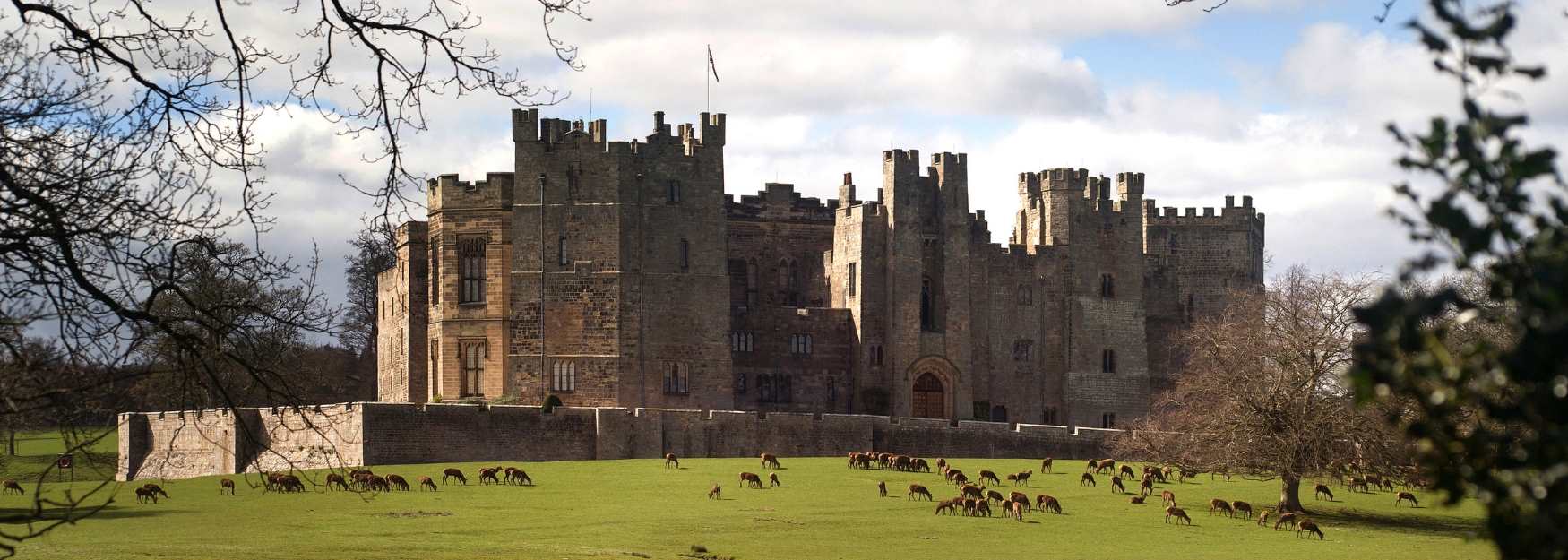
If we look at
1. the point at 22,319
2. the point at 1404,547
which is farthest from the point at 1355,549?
the point at 22,319

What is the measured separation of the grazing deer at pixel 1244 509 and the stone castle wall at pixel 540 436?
59.7 ft

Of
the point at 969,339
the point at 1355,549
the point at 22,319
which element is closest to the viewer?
the point at 22,319

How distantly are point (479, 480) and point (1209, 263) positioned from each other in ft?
144

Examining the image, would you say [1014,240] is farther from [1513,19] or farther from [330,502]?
[1513,19]

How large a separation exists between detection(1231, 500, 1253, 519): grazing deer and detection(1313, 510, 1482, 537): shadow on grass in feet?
5.91

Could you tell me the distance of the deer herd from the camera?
40.6m

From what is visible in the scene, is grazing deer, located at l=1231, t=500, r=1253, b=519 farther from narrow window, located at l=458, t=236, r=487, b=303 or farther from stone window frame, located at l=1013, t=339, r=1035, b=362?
stone window frame, located at l=1013, t=339, r=1035, b=362

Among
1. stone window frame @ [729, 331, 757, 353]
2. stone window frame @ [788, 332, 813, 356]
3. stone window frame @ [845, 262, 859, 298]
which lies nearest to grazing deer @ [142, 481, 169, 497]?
stone window frame @ [729, 331, 757, 353]

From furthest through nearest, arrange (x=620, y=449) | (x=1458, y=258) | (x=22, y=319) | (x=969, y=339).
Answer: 1. (x=969, y=339)
2. (x=620, y=449)
3. (x=22, y=319)
4. (x=1458, y=258)

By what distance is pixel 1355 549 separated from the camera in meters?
36.7

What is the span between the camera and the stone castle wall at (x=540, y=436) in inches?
2046

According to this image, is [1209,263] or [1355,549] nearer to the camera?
[1355,549]

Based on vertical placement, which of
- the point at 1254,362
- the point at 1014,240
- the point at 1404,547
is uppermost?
the point at 1014,240

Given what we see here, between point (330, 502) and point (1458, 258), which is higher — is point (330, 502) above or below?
below
